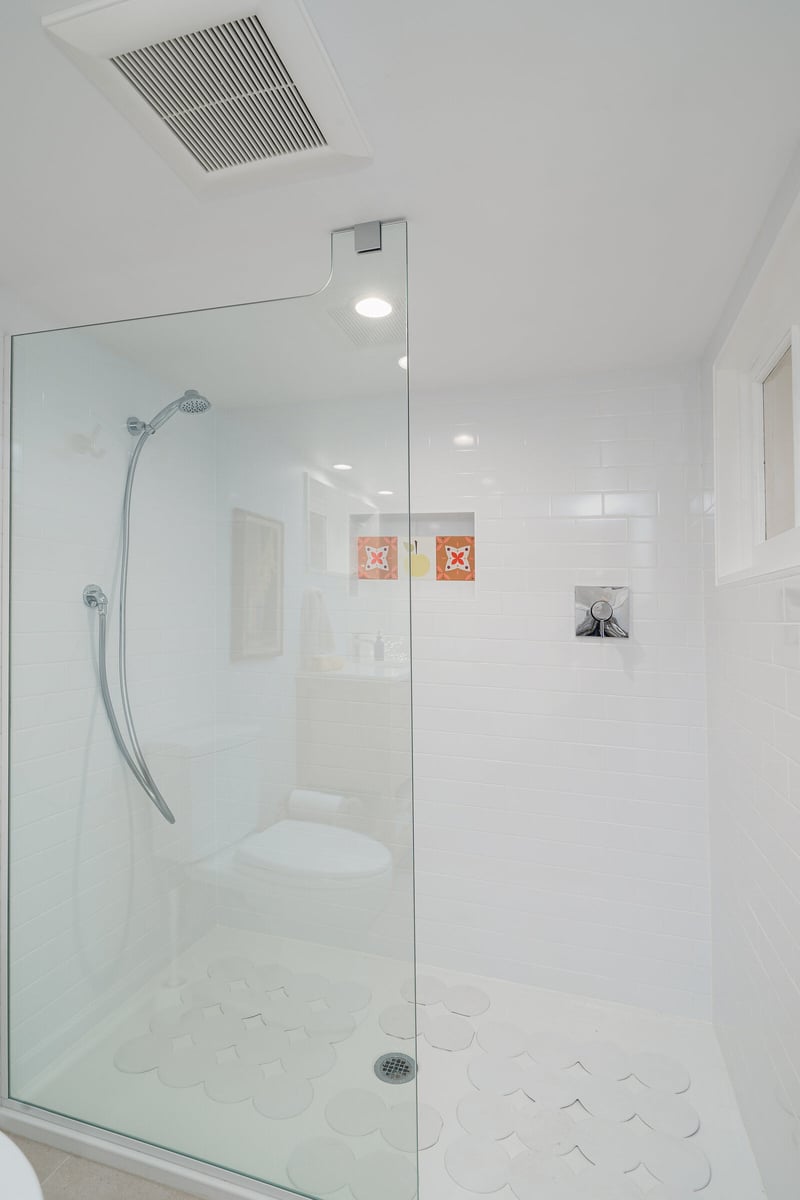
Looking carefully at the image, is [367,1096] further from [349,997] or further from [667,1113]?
[667,1113]

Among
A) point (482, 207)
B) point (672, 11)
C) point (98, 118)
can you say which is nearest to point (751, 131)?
point (672, 11)

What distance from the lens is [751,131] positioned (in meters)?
1.28

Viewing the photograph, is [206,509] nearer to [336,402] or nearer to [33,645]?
[336,402]

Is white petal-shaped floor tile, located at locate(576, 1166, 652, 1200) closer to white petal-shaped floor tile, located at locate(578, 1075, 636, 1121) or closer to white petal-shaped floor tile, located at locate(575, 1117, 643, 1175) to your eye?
white petal-shaped floor tile, located at locate(575, 1117, 643, 1175)

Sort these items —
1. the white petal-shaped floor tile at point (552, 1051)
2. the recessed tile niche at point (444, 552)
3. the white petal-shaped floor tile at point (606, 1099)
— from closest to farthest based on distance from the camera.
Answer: the white petal-shaped floor tile at point (606, 1099) → the white petal-shaped floor tile at point (552, 1051) → the recessed tile niche at point (444, 552)

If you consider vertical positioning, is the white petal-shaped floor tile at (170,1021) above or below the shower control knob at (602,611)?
below

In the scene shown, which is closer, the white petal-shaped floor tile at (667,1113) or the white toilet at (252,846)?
the white toilet at (252,846)

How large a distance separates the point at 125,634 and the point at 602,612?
1724mm

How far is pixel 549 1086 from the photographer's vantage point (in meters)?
2.07

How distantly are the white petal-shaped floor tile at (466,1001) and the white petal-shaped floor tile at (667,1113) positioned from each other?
638 mm

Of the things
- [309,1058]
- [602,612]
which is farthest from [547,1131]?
[602,612]

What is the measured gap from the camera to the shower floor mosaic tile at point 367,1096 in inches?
59.1

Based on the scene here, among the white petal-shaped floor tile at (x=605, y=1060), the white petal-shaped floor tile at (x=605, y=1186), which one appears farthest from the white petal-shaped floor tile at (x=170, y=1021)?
the white petal-shaped floor tile at (x=605, y=1060)

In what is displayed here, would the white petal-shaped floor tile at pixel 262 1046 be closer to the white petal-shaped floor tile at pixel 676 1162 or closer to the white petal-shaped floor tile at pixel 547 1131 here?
the white petal-shaped floor tile at pixel 547 1131
